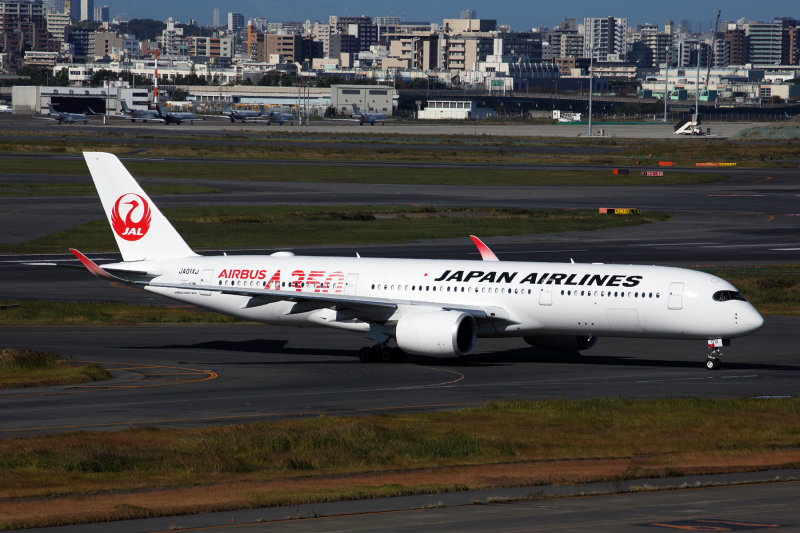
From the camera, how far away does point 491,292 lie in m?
48.2

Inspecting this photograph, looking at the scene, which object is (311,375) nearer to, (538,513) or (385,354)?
(385,354)

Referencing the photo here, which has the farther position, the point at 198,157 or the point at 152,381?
the point at 198,157

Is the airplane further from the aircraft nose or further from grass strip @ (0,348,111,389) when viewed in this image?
grass strip @ (0,348,111,389)

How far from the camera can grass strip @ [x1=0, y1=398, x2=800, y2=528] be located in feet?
81.3

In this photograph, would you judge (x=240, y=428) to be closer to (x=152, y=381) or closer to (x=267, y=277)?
(x=152, y=381)

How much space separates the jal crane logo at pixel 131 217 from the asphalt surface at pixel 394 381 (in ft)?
15.7

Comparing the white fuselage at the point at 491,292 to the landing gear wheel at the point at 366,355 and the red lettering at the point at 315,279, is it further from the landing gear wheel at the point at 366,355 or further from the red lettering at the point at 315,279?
the landing gear wheel at the point at 366,355

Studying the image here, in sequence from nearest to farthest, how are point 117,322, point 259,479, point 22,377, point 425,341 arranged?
1. point 259,479
2. point 22,377
3. point 425,341
4. point 117,322

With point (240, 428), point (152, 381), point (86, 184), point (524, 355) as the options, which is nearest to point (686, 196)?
point (86, 184)

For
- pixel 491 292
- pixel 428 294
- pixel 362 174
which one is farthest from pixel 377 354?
pixel 362 174

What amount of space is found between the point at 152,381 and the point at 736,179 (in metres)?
119

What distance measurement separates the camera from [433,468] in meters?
28.2

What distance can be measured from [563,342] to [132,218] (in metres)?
20.0

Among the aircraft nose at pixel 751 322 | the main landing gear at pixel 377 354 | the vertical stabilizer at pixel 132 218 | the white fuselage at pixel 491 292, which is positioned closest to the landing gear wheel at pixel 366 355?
the main landing gear at pixel 377 354
